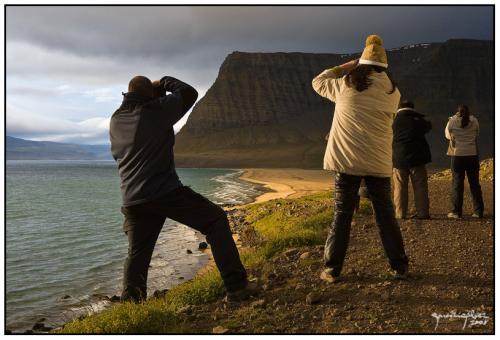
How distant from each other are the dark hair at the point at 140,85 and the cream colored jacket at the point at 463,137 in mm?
7085

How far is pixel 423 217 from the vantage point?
32.1ft

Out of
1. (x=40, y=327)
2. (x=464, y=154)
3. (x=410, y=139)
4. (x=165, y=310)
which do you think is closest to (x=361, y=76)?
(x=165, y=310)

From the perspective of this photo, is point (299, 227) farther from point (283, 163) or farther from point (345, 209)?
point (283, 163)

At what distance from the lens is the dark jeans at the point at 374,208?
17.7 ft

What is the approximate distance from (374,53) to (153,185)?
276cm

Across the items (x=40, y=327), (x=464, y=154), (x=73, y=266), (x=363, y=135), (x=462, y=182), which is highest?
(x=363, y=135)

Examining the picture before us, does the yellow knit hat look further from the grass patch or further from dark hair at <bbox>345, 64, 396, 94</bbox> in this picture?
the grass patch

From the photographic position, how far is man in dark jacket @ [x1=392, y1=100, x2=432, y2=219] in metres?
9.43

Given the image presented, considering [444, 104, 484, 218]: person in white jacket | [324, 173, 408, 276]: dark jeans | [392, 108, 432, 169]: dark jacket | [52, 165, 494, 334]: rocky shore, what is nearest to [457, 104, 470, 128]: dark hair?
[444, 104, 484, 218]: person in white jacket

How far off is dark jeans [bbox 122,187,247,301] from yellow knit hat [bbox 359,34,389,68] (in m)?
2.30

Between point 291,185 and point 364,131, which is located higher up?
point 364,131

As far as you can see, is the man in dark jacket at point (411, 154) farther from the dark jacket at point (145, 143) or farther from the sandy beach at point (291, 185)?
the sandy beach at point (291, 185)

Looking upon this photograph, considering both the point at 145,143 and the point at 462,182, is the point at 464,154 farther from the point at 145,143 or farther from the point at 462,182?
the point at 145,143

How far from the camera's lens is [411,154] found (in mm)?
9516
